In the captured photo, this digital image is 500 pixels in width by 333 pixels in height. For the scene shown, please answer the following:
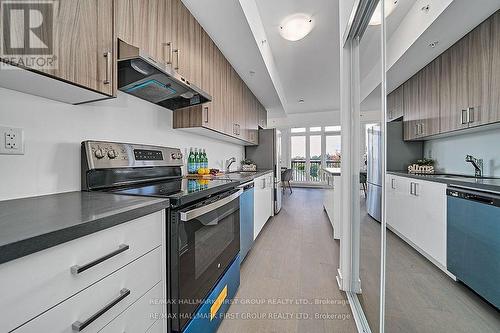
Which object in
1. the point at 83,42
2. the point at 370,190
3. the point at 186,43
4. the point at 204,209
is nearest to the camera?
the point at 83,42

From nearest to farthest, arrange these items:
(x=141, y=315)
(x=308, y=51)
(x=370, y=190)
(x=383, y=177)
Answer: (x=141, y=315), (x=383, y=177), (x=370, y=190), (x=308, y=51)

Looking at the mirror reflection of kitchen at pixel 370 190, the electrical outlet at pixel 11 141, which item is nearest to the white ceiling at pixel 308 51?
the mirror reflection of kitchen at pixel 370 190

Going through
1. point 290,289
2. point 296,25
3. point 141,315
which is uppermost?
point 296,25

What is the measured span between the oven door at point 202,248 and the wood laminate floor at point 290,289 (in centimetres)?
37

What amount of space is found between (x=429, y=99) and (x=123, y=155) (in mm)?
3084

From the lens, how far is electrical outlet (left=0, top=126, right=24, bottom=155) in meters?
0.85

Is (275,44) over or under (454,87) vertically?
over

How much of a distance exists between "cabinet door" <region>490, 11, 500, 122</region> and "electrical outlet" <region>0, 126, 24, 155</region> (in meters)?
2.33

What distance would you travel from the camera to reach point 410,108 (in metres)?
2.41

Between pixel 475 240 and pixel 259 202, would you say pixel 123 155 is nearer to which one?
pixel 259 202

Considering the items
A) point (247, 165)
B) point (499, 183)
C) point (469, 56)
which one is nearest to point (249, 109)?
point (247, 165)

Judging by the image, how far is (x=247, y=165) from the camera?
12.3 feet

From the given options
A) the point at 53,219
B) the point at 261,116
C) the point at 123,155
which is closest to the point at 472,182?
the point at 53,219

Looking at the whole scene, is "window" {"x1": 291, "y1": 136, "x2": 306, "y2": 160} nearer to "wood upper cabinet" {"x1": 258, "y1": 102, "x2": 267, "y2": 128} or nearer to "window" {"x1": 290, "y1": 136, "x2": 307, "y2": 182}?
"window" {"x1": 290, "y1": 136, "x2": 307, "y2": 182}
